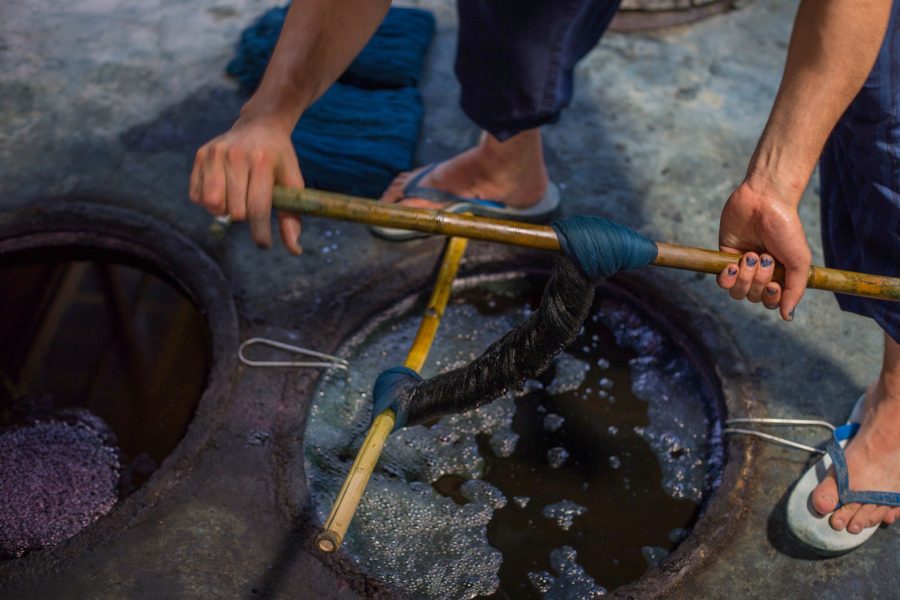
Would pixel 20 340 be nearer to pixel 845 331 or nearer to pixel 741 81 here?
pixel 845 331

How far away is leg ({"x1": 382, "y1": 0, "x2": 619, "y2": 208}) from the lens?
6.95 ft

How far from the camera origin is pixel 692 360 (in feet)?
7.60

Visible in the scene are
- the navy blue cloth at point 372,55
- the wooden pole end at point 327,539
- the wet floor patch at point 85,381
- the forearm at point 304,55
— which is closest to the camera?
the wooden pole end at point 327,539

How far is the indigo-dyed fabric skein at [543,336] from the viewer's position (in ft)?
4.98

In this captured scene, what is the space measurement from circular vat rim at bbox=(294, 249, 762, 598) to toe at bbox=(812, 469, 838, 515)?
6.1 inches

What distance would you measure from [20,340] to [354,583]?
1263 mm

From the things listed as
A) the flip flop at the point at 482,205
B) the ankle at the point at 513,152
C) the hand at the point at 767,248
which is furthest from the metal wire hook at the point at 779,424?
the ankle at the point at 513,152

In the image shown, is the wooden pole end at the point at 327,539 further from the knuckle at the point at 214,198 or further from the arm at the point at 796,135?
the arm at the point at 796,135

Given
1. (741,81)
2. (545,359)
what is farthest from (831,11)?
(741,81)

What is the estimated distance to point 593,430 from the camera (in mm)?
2182

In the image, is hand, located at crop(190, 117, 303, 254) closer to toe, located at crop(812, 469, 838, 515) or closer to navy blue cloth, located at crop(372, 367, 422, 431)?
navy blue cloth, located at crop(372, 367, 422, 431)

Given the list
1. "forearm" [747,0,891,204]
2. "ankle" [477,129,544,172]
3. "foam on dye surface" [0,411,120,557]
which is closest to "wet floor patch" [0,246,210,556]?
"foam on dye surface" [0,411,120,557]

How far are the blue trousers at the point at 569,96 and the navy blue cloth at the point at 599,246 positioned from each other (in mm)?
611

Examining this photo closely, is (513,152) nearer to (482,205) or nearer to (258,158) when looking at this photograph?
Answer: (482,205)
